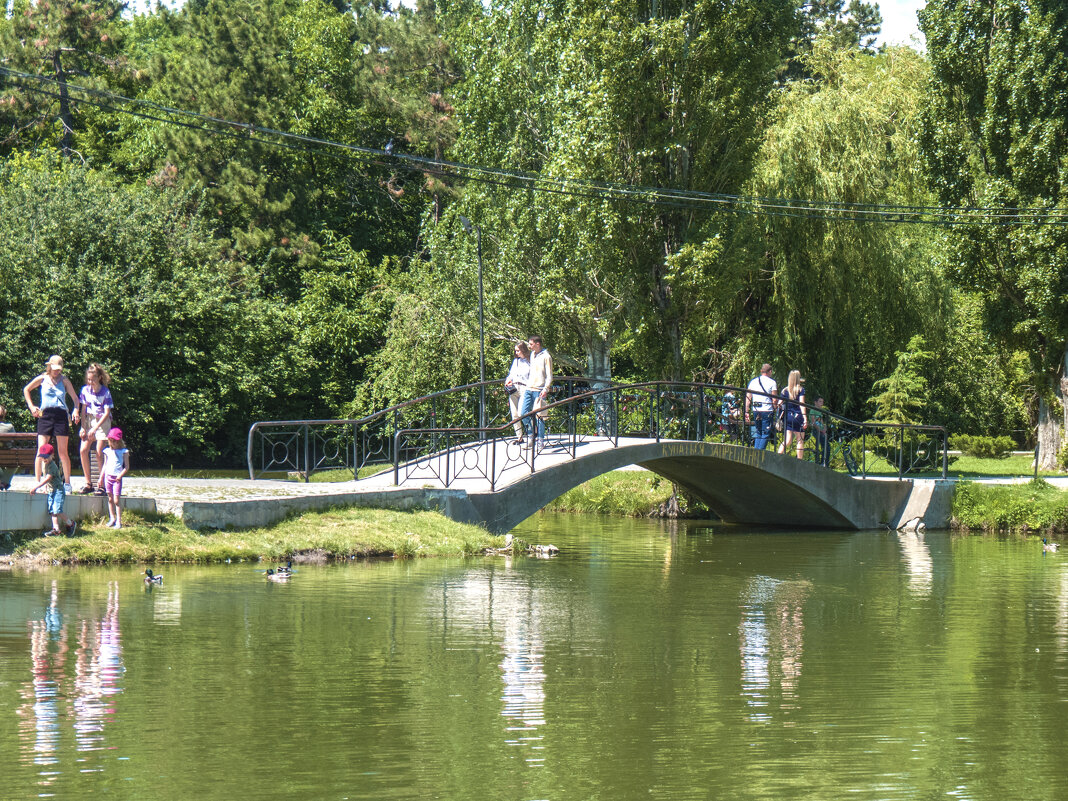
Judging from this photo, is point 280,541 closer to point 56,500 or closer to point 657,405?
point 56,500

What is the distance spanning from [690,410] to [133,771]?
61.0 feet

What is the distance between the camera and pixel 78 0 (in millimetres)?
42219

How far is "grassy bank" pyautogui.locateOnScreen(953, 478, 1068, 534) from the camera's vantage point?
24.2m

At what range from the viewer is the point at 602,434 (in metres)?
24.5

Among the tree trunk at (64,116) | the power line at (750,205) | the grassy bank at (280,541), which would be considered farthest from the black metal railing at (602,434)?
the tree trunk at (64,116)

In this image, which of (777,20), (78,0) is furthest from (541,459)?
(78,0)

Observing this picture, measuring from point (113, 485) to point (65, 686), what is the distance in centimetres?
686

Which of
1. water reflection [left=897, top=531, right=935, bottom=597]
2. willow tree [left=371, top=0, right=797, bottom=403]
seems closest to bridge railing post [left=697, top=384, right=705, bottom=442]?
water reflection [left=897, top=531, right=935, bottom=597]

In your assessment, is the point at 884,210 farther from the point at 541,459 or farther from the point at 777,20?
the point at 541,459

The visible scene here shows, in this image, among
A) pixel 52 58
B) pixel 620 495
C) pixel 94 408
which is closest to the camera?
pixel 94 408

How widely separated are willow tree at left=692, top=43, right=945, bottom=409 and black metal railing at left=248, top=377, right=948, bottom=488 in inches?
88.7

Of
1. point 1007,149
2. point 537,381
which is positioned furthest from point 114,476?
point 1007,149

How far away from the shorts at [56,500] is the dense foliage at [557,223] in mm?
9902

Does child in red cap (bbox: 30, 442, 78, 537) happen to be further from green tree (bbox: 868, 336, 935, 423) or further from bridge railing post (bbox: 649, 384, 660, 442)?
green tree (bbox: 868, 336, 935, 423)
